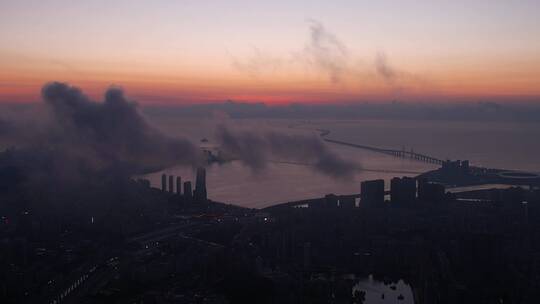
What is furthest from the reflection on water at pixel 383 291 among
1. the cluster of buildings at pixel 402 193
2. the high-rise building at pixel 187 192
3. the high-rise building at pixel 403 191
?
the high-rise building at pixel 187 192

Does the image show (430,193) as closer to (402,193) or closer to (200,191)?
(402,193)

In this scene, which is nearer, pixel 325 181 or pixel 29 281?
pixel 29 281

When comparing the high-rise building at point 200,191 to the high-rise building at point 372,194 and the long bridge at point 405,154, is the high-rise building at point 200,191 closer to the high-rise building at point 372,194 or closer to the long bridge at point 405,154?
the high-rise building at point 372,194

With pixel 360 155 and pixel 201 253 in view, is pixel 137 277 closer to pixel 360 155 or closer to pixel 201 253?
pixel 201 253

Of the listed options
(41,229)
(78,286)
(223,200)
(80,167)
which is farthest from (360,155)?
(78,286)

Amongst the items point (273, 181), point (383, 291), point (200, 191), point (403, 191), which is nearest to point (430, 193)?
point (403, 191)
